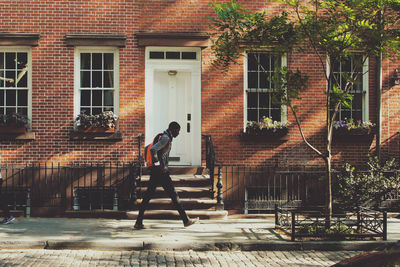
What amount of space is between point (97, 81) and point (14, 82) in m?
2.14

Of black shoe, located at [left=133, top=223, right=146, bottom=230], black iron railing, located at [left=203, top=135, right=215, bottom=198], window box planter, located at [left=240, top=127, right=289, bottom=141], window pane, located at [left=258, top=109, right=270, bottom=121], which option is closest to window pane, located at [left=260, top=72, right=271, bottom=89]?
window pane, located at [left=258, top=109, right=270, bottom=121]

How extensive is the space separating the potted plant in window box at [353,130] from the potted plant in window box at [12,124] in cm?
808

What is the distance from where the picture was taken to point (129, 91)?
41.0 feet

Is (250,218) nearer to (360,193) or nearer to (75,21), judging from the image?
(360,193)

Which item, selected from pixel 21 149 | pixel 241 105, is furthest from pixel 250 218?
pixel 21 149

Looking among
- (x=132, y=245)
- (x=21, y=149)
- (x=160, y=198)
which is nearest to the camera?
(x=132, y=245)

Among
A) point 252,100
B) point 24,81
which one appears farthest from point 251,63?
point 24,81

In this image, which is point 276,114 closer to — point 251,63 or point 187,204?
point 251,63

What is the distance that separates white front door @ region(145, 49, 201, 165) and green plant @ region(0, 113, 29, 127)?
10.4 feet

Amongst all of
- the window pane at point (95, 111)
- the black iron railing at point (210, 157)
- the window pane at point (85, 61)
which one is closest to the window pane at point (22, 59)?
the window pane at point (85, 61)

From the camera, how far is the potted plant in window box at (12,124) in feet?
39.6

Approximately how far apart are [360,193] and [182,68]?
5561 mm

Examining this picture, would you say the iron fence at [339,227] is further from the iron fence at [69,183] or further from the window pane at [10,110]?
the window pane at [10,110]

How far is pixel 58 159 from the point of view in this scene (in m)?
12.4
